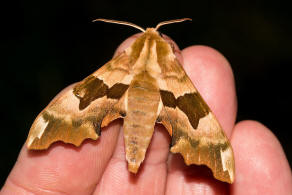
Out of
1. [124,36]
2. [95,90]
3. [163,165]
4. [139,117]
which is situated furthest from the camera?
[124,36]

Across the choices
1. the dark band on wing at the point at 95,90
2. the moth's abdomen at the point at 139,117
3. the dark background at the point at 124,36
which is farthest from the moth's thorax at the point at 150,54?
the dark background at the point at 124,36

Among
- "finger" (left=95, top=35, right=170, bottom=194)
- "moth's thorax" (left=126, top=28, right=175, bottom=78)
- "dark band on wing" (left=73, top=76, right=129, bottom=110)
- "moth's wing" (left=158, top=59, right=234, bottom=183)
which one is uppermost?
"moth's thorax" (left=126, top=28, right=175, bottom=78)

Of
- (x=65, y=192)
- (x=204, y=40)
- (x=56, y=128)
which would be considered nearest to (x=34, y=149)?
(x=56, y=128)

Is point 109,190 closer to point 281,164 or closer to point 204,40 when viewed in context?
point 281,164

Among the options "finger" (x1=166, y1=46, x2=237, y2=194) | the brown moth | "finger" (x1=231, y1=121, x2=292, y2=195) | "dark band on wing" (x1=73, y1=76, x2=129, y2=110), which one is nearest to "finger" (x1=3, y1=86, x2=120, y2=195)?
the brown moth

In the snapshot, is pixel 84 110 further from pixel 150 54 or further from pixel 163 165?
pixel 163 165

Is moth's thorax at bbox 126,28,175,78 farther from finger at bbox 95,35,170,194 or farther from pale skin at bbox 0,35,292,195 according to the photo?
finger at bbox 95,35,170,194

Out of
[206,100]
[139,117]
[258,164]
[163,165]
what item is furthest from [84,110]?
[258,164]
